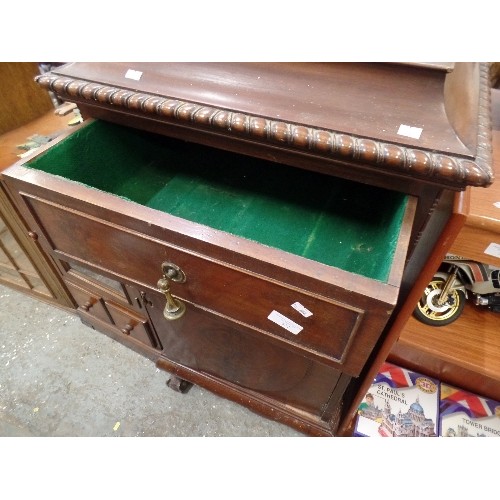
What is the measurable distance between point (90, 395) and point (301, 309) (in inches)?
32.1

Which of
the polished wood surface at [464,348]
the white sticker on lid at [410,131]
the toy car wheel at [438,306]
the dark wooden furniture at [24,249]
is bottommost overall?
the polished wood surface at [464,348]

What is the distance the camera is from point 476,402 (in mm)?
869

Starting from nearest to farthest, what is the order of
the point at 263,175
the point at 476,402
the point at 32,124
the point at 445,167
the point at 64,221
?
the point at 445,167
the point at 64,221
the point at 263,175
the point at 476,402
the point at 32,124

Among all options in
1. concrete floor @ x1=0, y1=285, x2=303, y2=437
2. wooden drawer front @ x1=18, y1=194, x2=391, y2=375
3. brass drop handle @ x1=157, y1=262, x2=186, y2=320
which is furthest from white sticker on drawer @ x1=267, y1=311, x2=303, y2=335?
concrete floor @ x1=0, y1=285, x2=303, y2=437

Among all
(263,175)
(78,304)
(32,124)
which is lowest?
(78,304)

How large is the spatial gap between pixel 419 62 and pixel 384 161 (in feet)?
0.46

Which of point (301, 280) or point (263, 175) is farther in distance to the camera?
point (263, 175)

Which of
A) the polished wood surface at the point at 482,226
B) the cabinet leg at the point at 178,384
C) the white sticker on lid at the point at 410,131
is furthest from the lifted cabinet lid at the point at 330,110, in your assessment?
the cabinet leg at the point at 178,384

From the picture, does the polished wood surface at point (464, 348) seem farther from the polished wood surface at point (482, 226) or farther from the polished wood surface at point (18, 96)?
the polished wood surface at point (18, 96)

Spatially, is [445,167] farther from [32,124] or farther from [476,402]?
[32,124]

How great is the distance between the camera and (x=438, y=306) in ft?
2.60

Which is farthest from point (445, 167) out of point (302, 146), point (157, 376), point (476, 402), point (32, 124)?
point (32, 124)

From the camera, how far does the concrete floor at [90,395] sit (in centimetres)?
93

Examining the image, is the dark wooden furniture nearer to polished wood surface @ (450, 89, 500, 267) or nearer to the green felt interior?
the green felt interior
